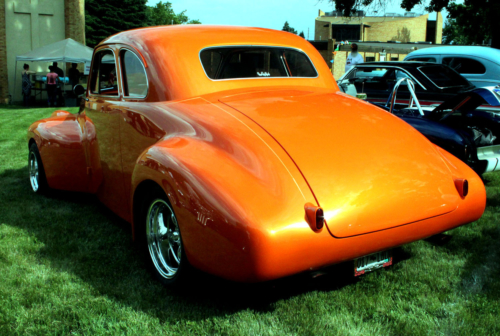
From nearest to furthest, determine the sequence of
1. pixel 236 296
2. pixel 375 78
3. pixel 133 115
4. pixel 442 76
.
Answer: pixel 236 296 → pixel 133 115 → pixel 442 76 → pixel 375 78

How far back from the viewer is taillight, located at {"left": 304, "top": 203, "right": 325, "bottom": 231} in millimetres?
2557

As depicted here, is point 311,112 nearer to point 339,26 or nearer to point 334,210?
point 334,210

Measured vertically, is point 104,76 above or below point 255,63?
below

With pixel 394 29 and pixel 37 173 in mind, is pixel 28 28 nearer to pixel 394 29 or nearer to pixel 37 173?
pixel 37 173

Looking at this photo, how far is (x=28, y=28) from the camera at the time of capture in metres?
20.9

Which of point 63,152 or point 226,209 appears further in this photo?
point 63,152

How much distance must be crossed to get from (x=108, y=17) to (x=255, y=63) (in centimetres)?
5051

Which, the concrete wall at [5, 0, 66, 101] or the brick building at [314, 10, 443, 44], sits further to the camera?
the brick building at [314, 10, 443, 44]

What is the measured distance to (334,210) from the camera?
2.66 m

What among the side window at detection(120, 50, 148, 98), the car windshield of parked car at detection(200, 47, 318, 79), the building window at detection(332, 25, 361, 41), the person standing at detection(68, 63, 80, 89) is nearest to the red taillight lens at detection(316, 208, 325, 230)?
the car windshield of parked car at detection(200, 47, 318, 79)

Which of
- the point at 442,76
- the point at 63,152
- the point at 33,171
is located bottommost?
the point at 33,171

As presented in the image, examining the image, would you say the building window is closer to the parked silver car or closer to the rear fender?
the parked silver car

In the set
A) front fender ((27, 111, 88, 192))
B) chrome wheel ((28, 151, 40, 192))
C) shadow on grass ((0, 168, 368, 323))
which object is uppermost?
front fender ((27, 111, 88, 192))

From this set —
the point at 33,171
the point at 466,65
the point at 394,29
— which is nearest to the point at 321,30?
the point at 394,29
